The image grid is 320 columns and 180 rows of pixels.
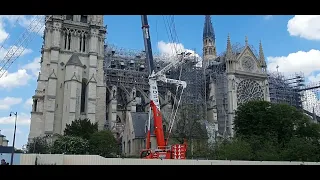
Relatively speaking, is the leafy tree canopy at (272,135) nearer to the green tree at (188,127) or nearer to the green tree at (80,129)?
the green tree at (188,127)

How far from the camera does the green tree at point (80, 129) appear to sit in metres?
46.2

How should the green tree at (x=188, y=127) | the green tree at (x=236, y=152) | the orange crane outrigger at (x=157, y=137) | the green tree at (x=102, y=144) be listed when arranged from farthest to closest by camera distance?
the green tree at (x=188, y=127) < the green tree at (x=102, y=144) < the green tree at (x=236, y=152) < the orange crane outrigger at (x=157, y=137)

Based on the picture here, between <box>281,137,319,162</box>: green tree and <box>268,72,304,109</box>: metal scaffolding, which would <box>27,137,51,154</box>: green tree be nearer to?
<box>281,137,319,162</box>: green tree

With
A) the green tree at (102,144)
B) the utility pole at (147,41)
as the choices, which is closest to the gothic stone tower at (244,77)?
the green tree at (102,144)

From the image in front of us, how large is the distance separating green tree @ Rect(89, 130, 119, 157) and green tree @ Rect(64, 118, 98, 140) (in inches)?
77.9

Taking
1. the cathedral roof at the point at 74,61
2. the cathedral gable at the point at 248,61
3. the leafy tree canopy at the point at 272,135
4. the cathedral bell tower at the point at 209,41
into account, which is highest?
the cathedral bell tower at the point at 209,41

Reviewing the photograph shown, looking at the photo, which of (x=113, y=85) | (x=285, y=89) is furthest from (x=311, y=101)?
(x=113, y=85)

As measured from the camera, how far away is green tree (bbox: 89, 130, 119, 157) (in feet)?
138

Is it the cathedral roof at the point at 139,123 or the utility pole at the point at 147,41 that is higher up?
the utility pole at the point at 147,41

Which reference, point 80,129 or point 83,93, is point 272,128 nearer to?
point 80,129

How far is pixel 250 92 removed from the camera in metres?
70.1

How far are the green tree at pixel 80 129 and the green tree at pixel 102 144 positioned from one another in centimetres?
198

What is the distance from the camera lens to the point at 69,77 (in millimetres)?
54719
